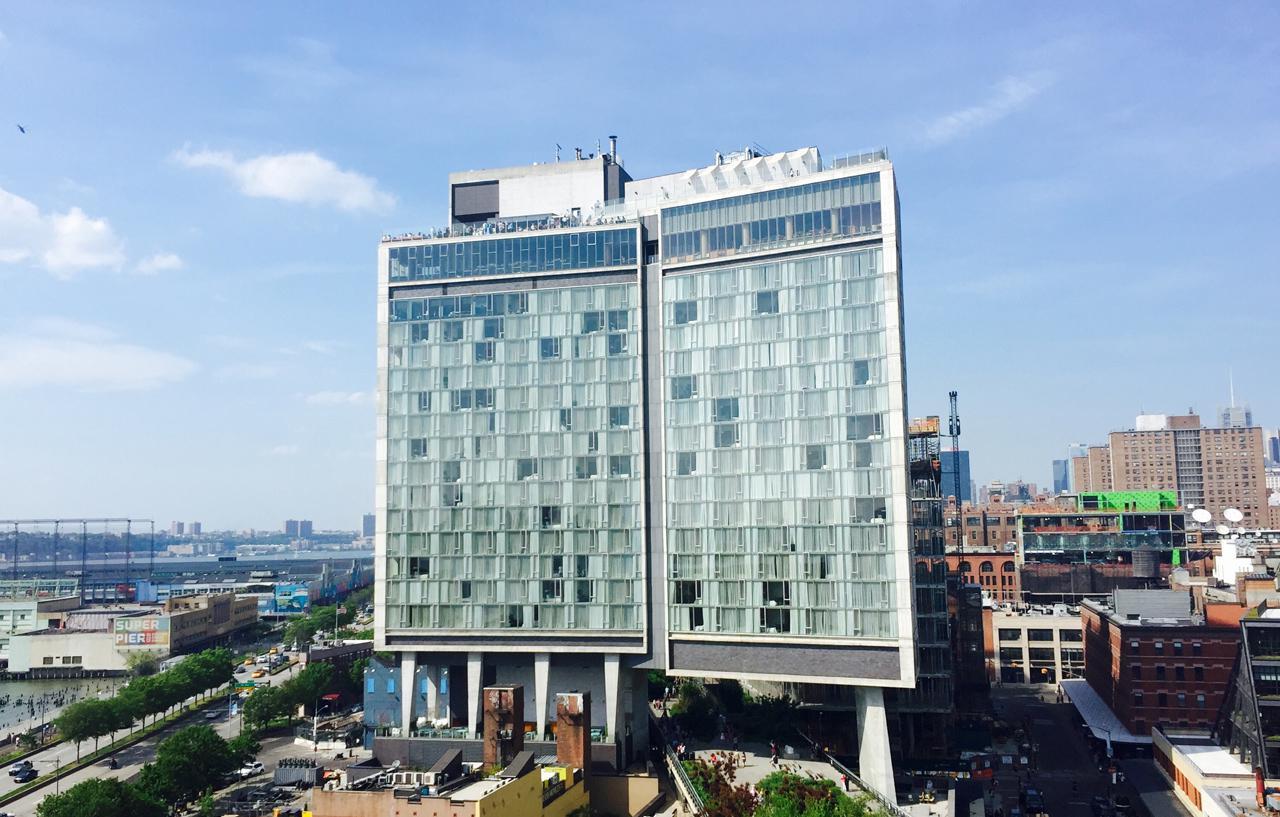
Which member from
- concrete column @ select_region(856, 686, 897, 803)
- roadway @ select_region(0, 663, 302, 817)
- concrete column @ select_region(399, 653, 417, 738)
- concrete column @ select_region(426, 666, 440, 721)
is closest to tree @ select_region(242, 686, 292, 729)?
roadway @ select_region(0, 663, 302, 817)

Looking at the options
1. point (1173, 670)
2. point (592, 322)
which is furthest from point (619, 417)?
point (1173, 670)

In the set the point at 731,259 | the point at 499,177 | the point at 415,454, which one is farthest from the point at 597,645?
the point at 499,177

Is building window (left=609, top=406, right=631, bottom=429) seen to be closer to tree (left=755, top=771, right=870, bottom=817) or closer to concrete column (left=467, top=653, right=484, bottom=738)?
concrete column (left=467, top=653, right=484, bottom=738)

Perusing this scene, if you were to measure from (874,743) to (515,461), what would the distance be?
4676 cm

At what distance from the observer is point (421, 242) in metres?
118

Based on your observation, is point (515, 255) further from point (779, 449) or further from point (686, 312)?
point (779, 449)

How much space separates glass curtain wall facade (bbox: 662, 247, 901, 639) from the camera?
320ft

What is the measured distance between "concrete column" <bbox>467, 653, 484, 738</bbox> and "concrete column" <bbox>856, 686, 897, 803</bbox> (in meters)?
40.5

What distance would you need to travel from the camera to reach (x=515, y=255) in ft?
377

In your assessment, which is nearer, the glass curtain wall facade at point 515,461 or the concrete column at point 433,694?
the glass curtain wall facade at point 515,461

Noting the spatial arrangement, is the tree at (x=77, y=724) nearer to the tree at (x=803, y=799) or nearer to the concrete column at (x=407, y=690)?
the concrete column at (x=407, y=690)

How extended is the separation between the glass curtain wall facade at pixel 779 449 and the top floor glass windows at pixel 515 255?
26.4ft

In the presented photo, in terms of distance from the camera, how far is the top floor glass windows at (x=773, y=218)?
99.8 metres

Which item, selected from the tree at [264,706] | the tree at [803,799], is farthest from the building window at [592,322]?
the tree at [264,706]
